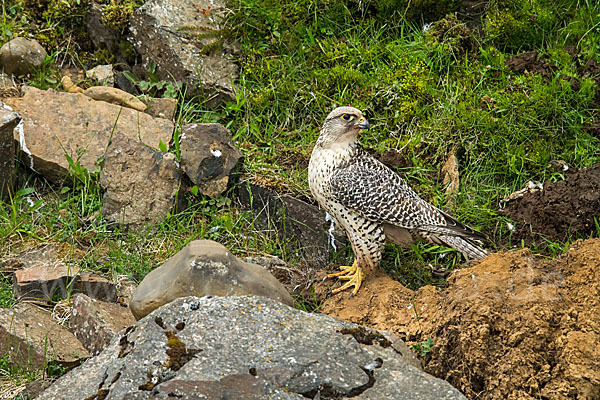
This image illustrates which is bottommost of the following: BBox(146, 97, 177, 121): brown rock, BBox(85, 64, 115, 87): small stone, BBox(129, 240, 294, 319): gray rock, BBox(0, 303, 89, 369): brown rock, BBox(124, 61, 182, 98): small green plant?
BBox(0, 303, 89, 369): brown rock

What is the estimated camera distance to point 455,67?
22.6ft

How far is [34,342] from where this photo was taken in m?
4.59

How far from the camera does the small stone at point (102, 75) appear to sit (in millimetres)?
7176

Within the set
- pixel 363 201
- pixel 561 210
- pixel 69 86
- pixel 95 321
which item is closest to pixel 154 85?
pixel 69 86

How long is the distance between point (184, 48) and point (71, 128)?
1.54m

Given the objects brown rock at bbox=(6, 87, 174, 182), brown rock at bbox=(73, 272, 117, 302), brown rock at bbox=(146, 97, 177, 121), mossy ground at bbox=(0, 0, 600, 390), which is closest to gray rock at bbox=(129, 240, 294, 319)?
brown rock at bbox=(73, 272, 117, 302)

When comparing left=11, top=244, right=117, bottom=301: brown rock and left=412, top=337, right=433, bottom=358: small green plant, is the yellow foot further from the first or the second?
left=11, top=244, right=117, bottom=301: brown rock

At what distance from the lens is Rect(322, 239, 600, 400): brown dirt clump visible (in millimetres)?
3566

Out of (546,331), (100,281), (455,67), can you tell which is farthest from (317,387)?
(455,67)

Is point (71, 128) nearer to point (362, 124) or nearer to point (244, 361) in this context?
point (362, 124)

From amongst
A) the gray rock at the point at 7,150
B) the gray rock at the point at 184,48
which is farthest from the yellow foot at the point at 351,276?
the gray rock at the point at 7,150

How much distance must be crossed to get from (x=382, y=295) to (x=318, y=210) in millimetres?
1179

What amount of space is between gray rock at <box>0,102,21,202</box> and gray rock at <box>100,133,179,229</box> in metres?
0.80

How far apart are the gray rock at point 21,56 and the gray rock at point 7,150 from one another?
3.42ft
